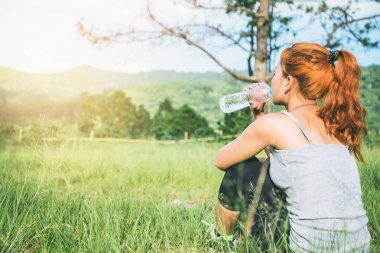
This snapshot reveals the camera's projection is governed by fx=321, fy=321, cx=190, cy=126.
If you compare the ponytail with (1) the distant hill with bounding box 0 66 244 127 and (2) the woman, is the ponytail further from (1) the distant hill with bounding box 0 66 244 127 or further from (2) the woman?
(1) the distant hill with bounding box 0 66 244 127

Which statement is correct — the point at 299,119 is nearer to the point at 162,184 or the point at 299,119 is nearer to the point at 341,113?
the point at 341,113

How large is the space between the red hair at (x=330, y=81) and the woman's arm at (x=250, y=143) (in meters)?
0.27

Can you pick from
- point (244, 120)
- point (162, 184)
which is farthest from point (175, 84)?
point (162, 184)

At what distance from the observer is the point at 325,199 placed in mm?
1391

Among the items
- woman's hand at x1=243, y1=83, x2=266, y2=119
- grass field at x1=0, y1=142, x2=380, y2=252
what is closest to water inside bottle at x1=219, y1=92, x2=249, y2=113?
woman's hand at x1=243, y1=83, x2=266, y2=119

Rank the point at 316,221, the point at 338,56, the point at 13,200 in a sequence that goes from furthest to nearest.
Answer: the point at 13,200
the point at 338,56
the point at 316,221

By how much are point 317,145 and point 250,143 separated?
0.32 meters

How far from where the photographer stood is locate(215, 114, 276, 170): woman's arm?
148cm

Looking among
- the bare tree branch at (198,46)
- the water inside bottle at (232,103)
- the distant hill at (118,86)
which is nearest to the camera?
the water inside bottle at (232,103)

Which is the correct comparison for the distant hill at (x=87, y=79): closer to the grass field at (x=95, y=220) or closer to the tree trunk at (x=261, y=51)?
the tree trunk at (x=261, y=51)

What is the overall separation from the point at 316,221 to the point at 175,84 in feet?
182

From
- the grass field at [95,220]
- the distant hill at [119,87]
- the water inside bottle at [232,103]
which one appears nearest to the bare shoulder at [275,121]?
the grass field at [95,220]

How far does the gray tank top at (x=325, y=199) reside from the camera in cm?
139

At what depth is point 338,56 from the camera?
1530mm
